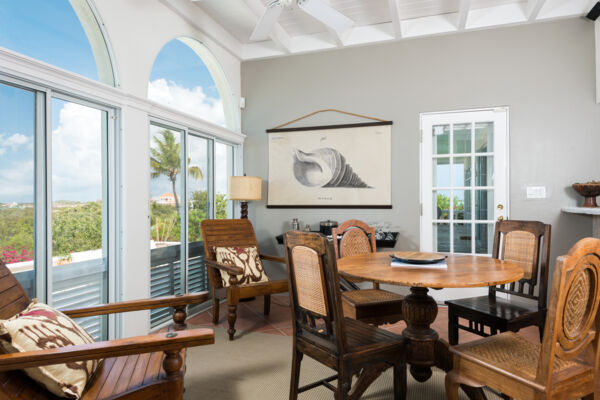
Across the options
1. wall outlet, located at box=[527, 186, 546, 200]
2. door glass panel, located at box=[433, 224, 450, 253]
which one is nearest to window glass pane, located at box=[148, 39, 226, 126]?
door glass panel, located at box=[433, 224, 450, 253]

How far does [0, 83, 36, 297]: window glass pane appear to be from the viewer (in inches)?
84.8

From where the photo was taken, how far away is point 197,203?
12.9ft

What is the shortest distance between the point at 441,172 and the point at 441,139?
366mm

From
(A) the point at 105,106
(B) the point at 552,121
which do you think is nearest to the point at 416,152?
(B) the point at 552,121

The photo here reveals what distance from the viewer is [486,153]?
157 inches

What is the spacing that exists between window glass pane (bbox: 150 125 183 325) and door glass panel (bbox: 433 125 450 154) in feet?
8.98

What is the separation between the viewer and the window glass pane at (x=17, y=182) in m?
2.15

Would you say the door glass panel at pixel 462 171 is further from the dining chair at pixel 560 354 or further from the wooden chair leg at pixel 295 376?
the wooden chair leg at pixel 295 376

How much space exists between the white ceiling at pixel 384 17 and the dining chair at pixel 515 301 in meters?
2.19

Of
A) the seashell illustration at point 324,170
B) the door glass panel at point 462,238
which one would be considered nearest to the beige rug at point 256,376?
the door glass panel at point 462,238

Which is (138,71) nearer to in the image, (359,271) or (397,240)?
(359,271)

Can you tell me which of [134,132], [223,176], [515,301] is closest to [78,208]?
[134,132]

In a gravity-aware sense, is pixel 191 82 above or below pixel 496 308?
above

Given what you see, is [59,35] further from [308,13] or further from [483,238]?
[483,238]
